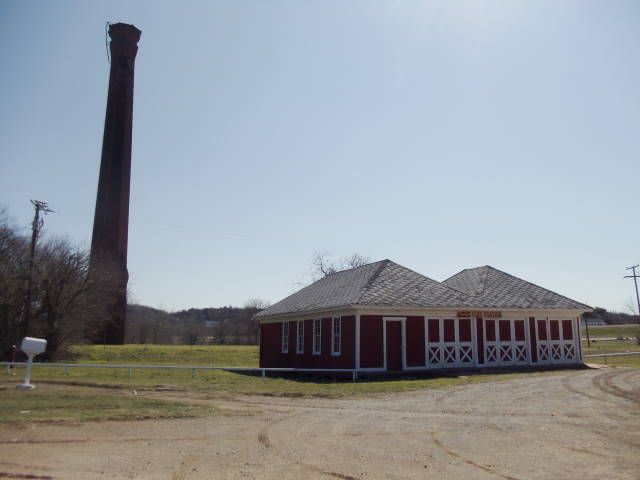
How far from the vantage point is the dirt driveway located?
6.91m

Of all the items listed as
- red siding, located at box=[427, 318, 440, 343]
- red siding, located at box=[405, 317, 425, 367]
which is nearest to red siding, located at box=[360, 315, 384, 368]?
red siding, located at box=[405, 317, 425, 367]

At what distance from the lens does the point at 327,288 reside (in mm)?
28000

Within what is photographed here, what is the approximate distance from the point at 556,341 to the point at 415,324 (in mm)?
8804

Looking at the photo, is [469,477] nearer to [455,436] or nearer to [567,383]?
[455,436]

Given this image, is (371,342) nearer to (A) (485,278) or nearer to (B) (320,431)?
(A) (485,278)

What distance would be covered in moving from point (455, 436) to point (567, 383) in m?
10.5

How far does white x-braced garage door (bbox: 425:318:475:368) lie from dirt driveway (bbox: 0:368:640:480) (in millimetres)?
9659

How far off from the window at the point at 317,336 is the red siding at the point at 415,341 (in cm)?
395

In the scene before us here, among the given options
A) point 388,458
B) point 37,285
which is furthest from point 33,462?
point 37,285

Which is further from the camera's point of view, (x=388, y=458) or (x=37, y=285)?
(x=37, y=285)

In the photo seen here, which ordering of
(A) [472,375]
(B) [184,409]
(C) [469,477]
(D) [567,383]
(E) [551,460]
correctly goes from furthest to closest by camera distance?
(A) [472,375] < (D) [567,383] < (B) [184,409] < (E) [551,460] < (C) [469,477]

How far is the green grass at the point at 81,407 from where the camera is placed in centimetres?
1077

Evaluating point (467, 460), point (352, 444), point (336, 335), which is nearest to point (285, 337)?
point (336, 335)

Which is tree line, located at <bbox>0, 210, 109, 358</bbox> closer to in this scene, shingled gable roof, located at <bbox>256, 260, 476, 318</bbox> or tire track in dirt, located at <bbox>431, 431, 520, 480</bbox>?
shingled gable roof, located at <bbox>256, 260, 476, 318</bbox>
